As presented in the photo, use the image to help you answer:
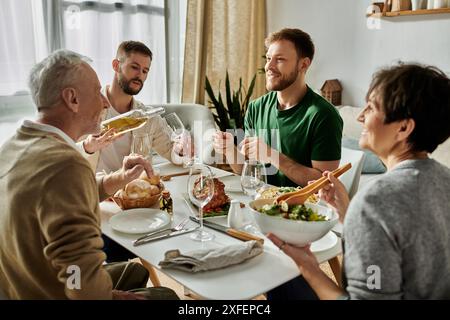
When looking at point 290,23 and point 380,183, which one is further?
point 290,23

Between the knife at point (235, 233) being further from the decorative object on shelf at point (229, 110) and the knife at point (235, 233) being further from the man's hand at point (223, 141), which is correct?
the decorative object on shelf at point (229, 110)

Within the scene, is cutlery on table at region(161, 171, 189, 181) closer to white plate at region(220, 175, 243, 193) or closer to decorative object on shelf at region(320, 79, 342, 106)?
white plate at region(220, 175, 243, 193)

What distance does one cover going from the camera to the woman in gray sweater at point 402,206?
0.87 meters

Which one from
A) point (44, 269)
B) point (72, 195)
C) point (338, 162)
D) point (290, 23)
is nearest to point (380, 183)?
point (72, 195)

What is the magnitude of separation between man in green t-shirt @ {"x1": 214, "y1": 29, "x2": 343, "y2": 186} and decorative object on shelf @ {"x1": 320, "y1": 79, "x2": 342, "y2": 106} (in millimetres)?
1438

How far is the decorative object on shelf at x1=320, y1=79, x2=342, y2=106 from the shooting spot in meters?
3.64

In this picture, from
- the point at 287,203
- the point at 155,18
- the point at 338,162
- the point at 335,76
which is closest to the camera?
the point at 287,203

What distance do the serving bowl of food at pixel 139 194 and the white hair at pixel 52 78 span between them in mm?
487

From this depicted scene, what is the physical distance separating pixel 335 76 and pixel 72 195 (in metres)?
3.16

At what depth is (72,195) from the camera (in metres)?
0.97

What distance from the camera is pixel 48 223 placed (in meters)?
0.95

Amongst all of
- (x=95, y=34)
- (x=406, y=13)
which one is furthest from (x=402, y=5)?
(x=95, y=34)

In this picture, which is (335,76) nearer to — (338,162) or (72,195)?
(338,162)

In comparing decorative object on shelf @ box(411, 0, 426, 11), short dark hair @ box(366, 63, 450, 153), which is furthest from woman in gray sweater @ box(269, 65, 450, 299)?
decorative object on shelf @ box(411, 0, 426, 11)
